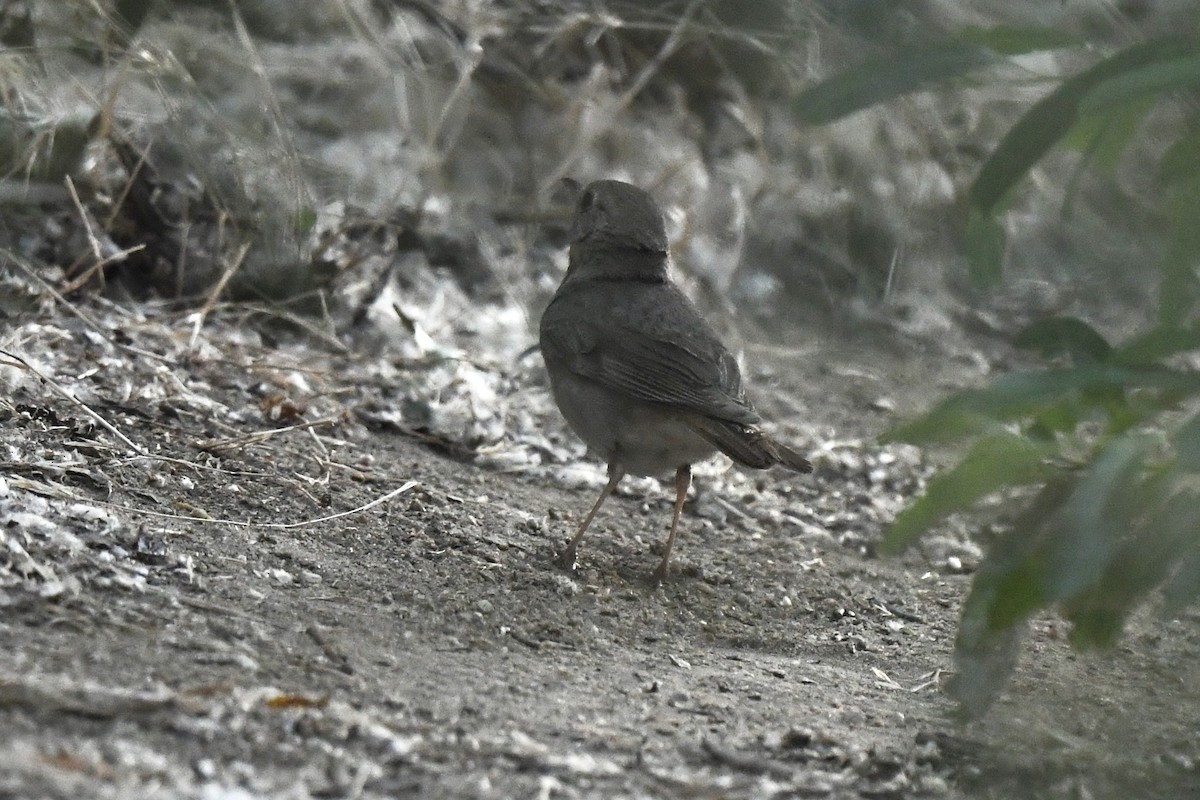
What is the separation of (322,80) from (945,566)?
14.3ft

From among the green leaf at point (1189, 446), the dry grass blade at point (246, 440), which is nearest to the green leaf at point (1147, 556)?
the green leaf at point (1189, 446)

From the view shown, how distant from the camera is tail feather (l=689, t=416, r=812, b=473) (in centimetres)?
478

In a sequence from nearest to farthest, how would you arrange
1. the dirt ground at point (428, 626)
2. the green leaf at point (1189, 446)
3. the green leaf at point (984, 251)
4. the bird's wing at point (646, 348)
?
the green leaf at point (1189, 446) < the dirt ground at point (428, 626) < the green leaf at point (984, 251) < the bird's wing at point (646, 348)

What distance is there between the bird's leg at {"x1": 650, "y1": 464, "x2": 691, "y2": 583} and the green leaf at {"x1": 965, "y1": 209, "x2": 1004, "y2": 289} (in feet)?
6.40

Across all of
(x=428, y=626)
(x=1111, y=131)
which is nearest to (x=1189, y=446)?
(x=1111, y=131)

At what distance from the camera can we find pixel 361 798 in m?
2.75

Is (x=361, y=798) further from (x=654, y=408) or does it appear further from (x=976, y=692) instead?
(x=654, y=408)

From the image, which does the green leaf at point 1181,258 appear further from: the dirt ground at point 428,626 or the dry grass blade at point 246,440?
the dry grass blade at point 246,440

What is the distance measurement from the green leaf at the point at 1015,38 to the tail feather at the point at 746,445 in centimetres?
213

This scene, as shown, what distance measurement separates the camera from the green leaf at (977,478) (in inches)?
113

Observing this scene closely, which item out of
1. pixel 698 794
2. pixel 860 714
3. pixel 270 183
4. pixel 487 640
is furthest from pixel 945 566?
pixel 270 183

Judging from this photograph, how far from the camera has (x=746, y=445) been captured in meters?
4.80

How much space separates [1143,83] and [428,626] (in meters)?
2.29

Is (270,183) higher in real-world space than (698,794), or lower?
higher
